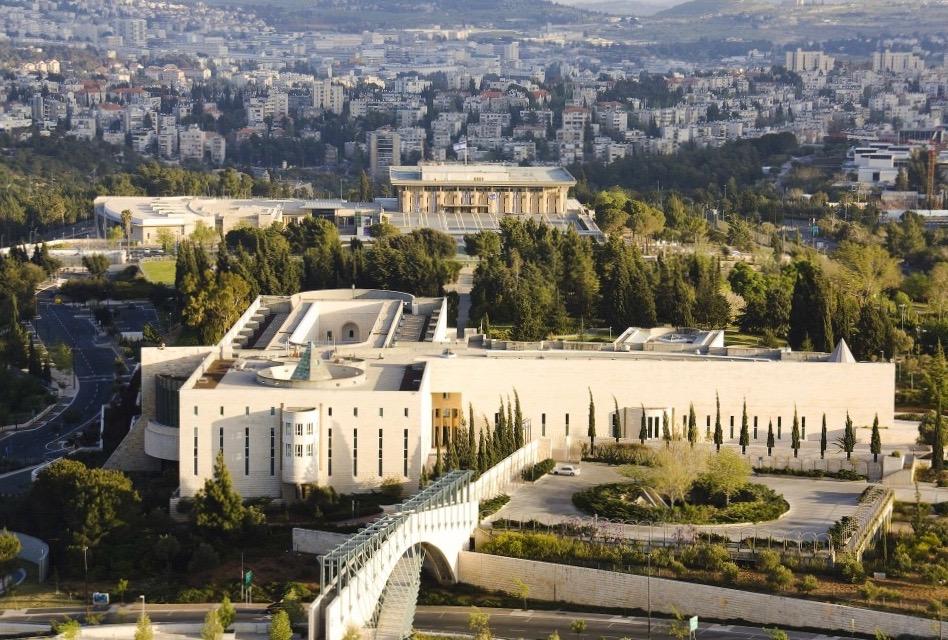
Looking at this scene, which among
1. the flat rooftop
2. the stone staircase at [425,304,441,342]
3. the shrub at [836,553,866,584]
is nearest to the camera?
the shrub at [836,553,866,584]

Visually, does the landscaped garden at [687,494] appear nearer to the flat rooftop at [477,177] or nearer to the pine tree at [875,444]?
the pine tree at [875,444]

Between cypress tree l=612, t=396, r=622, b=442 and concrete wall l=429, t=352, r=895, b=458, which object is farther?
concrete wall l=429, t=352, r=895, b=458

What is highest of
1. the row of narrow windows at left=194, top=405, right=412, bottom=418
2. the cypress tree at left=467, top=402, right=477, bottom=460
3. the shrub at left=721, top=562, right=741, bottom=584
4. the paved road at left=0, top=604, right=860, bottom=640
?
the row of narrow windows at left=194, top=405, right=412, bottom=418

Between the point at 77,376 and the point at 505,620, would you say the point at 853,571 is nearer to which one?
the point at 505,620

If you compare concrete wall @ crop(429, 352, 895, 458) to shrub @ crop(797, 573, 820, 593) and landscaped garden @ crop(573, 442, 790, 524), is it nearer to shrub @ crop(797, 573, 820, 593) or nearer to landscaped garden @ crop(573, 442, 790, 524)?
landscaped garden @ crop(573, 442, 790, 524)

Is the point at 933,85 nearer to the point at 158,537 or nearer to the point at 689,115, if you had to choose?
the point at 689,115

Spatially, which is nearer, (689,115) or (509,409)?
(509,409)

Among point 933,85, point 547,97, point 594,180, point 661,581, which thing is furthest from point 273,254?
point 933,85

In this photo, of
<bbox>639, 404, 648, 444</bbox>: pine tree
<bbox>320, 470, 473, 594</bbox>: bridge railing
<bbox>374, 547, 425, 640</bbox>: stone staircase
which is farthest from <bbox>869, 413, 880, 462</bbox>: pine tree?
<bbox>374, 547, 425, 640</bbox>: stone staircase
